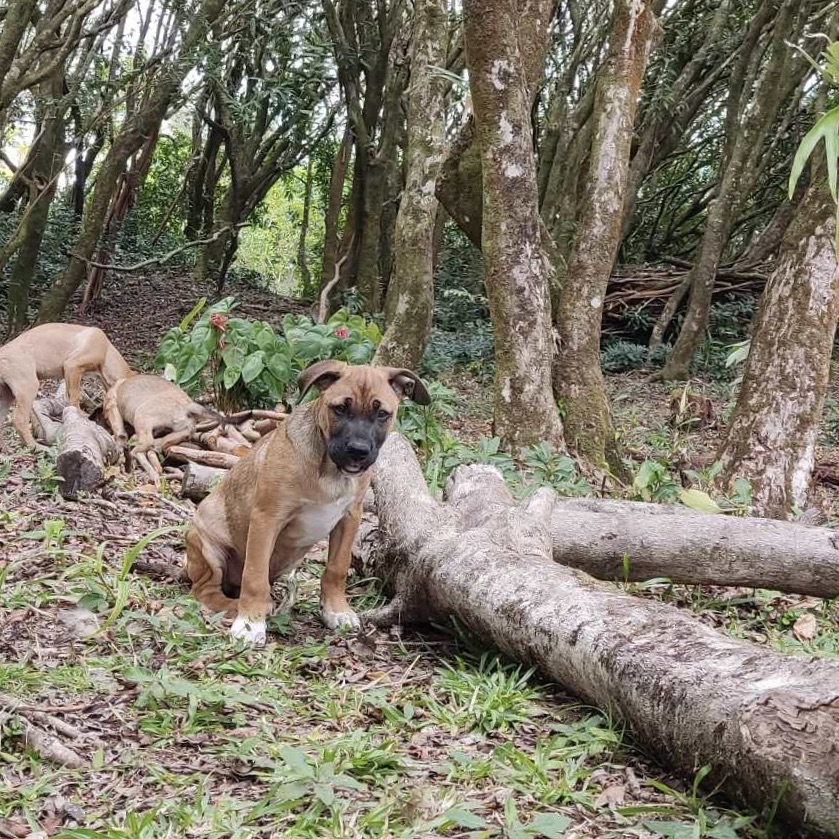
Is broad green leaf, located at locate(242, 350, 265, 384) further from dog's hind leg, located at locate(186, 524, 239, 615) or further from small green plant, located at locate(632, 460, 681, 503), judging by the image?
dog's hind leg, located at locate(186, 524, 239, 615)

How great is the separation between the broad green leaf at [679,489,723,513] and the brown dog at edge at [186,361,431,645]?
2.27 metres

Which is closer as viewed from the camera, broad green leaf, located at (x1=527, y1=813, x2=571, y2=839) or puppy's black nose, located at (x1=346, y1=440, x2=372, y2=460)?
broad green leaf, located at (x1=527, y1=813, x2=571, y2=839)

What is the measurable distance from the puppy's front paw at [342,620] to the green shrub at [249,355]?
4.86 m

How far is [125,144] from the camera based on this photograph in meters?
13.8

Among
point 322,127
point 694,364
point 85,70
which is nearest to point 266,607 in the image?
point 694,364

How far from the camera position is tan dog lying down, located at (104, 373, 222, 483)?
27.7 ft

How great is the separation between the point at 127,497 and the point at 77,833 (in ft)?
14.7

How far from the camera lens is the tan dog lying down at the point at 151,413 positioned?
844cm

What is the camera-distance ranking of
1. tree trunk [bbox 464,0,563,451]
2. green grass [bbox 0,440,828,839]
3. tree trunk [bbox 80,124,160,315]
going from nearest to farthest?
green grass [bbox 0,440,828,839], tree trunk [bbox 464,0,563,451], tree trunk [bbox 80,124,160,315]

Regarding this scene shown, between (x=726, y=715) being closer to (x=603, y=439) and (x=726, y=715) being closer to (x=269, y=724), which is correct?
(x=269, y=724)

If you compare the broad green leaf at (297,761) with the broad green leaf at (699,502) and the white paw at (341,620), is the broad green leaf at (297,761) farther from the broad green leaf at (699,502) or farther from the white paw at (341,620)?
the broad green leaf at (699,502)

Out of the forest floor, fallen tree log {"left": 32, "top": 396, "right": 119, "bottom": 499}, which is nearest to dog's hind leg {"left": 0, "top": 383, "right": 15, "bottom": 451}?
fallen tree log {"left": 32, "top": 396, "right": 119, "bottom": 499}

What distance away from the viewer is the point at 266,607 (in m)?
4.87

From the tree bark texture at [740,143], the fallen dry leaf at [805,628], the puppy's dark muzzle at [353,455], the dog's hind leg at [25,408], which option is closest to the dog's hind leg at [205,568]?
the puppy's dark muzzle at [353,455]
